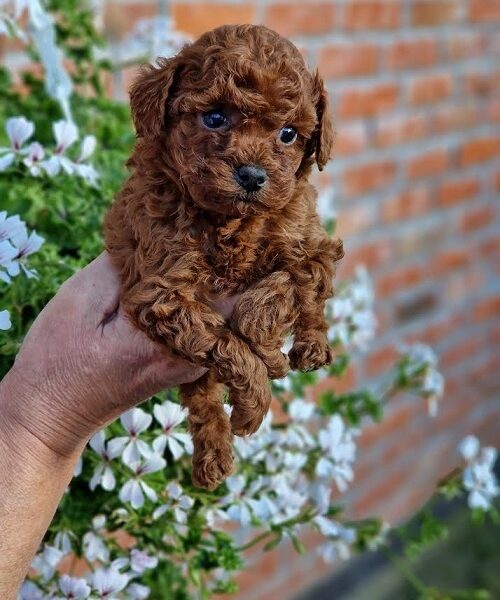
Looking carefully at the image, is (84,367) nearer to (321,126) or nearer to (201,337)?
(201,337)

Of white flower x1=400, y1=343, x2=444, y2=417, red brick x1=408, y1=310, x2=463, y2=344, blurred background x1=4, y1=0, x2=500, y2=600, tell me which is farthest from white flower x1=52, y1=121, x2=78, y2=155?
red brick x1=408, y1=310, x2=463, y2=344

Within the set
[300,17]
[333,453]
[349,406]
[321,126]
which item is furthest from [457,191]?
[321,126]

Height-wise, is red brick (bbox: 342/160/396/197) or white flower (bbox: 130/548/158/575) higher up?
red brick (bbox: 342/160/396/197)

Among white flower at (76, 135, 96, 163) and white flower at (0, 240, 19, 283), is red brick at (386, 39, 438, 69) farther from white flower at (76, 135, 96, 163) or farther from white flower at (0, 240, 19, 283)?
white flower at (0, 240, 19, 283)

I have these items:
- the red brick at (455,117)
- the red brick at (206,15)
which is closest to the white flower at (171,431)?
the red brick at (206,15)

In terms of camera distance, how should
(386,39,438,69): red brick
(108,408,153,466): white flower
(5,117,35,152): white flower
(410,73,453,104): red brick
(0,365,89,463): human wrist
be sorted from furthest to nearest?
(410,73,453,104): red brick, (386,39,438,69): red brick, (5,117,35,152): white flower, (108,408,153,466): white flower, (0,365,89,463): human wrist

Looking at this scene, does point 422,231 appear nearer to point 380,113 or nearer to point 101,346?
point 380,113

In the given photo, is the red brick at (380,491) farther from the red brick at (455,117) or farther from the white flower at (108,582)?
the white flower at (108,582)
